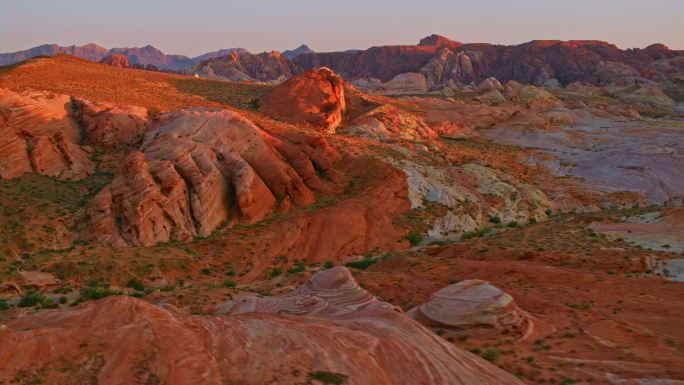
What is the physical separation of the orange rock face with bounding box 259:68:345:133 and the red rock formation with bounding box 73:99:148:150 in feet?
53.7

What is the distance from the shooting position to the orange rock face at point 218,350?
386 inches

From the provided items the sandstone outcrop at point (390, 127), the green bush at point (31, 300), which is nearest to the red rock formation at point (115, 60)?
the sandstone outcrop at point (390, 127)

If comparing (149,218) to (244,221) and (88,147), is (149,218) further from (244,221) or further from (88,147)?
(88,147)

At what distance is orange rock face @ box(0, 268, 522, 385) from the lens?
9806mm

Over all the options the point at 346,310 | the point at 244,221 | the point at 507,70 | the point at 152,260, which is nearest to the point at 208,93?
the point at 244,221

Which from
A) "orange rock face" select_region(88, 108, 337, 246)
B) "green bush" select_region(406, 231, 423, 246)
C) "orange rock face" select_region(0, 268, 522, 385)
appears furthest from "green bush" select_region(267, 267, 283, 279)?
"orange rock face" select_region(0, 268, 522, 385)

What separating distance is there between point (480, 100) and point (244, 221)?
219 feet

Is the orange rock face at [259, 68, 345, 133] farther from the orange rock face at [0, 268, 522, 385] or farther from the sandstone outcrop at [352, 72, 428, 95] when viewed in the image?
the sandstone outcrop at [352, 72, 428, 95]

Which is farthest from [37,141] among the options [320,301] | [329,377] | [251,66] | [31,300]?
[251,66]

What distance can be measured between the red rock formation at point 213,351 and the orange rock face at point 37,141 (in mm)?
21667

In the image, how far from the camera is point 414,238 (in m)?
32.6

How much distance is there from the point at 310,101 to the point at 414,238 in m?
24.8

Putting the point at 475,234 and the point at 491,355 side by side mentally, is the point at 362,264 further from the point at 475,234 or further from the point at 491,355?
the point at 491,355

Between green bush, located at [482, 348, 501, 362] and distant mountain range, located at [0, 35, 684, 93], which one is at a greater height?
distant mountain range, located at [0, 35, 684, 93]
